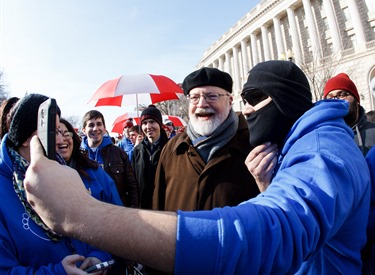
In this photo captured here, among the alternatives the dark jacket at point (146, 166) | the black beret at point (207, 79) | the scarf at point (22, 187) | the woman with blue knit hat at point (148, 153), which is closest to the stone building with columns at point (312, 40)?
the woman with blue knit hat at point (148, 153)

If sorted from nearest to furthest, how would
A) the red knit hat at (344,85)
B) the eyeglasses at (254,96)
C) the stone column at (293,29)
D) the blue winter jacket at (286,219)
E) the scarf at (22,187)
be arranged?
1. the blue winter jacket at (286,219)
2. the eyeglasses at (254,96)
3. the scarf at (22,187)
4. the red knit hat at (344,85)
5. the stone column at (293,29)

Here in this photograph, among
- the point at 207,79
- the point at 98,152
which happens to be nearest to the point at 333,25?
the point at 207,79

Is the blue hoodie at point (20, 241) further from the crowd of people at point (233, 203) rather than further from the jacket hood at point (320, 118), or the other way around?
the jacket hood at point (320, 118)

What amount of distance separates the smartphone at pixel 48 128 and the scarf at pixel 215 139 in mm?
2041

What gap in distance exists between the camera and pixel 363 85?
27031 mm

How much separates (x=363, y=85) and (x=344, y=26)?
1141 cm

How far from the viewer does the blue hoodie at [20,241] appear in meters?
1.66

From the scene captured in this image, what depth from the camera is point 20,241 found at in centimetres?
173

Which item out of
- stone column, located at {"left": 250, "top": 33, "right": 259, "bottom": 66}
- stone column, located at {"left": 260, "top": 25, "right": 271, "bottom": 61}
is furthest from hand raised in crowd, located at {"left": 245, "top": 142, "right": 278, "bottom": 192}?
stone column, located at {"left": 250, "top": 33, "right": 259, "bottom": 66}

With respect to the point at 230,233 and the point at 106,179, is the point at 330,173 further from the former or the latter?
the point at 106,179

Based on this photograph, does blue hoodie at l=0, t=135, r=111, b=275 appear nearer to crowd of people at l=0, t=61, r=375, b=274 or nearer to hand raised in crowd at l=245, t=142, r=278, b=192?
crowd of people at l=0, t=61, r=375, b=274

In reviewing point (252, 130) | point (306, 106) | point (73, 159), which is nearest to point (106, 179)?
point (73, 159)

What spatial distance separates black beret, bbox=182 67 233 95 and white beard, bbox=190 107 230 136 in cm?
30

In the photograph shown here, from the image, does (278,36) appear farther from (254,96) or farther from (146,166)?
(254,96)
